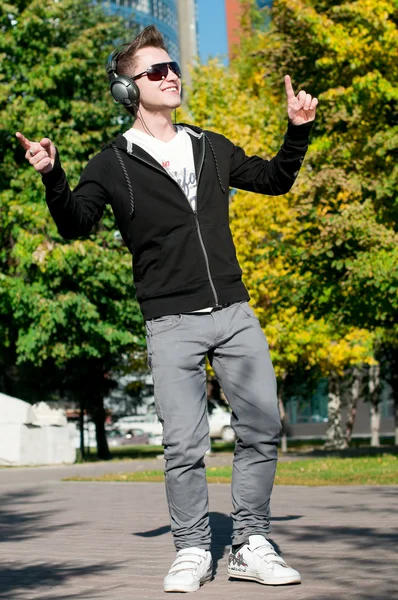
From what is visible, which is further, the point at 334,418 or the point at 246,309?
the point at 334,418

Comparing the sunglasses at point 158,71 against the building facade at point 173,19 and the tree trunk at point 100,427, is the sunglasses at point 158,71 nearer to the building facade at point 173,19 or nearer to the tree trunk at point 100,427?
the tree trunk at point 100,427

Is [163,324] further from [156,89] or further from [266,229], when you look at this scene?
[266,229]

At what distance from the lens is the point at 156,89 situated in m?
4.71

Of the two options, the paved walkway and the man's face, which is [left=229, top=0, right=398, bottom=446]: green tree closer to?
the paved walkway

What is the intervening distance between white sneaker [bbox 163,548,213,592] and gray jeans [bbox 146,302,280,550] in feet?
0.20

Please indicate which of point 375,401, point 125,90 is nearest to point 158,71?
point 125,90

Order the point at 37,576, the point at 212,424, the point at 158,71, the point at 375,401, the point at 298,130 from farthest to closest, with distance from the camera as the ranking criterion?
1. the point at 212,424
2. the point at 375,401
3. the point at 37,576
4. the point at 158,71
5. the point at 298,130

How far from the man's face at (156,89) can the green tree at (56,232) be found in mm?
19520

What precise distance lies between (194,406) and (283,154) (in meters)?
1.20

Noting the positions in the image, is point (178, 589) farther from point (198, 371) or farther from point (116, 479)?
point (116, 479)

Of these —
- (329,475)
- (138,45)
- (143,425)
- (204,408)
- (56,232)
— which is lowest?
(329,475)

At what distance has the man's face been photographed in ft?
15.4

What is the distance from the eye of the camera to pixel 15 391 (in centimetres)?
2936

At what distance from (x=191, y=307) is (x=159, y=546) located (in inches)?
76.0
